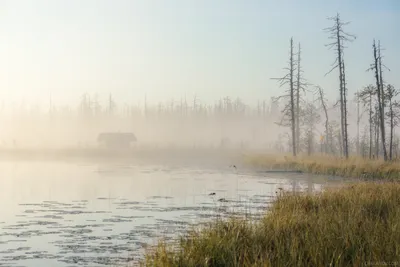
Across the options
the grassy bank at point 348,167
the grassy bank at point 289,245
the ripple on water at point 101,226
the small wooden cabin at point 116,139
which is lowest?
the ripple on water at point 101,226

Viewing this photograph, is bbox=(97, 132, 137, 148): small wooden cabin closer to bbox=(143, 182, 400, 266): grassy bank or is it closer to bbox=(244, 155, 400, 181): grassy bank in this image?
bbox=(244, 155, 400, 181): grassy bank

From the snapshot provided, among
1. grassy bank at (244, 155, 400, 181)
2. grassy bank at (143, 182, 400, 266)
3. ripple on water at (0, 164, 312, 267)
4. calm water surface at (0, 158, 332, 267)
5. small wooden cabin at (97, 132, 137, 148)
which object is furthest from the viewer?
small wooden cabin at (97, 132, 137, 148)

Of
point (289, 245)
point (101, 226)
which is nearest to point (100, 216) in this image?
point (101, 226)

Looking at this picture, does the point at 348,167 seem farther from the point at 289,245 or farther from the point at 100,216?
the point at 289,245

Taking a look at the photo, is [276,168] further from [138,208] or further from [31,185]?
[138,208]

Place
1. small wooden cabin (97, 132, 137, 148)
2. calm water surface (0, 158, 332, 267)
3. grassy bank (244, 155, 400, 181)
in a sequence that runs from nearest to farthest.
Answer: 1. calm water surface (0, 158, 332, 267)
2. grassy bank (244, 155, 400, 181)
3. small wooden cabin (97, 132, 137, 148)

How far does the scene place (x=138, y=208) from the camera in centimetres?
1917

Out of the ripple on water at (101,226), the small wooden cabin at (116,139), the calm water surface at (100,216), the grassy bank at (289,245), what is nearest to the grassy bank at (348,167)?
the calm water surface at (100,216)

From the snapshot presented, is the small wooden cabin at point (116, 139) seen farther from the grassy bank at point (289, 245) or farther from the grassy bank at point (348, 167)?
the grassy bank at point (289, 245)

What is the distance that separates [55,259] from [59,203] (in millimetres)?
10602

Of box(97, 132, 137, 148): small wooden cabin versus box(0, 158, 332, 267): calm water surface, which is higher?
box(97, 132, 137, 148): small wooden cabin

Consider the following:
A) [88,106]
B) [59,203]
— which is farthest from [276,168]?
[88,106]

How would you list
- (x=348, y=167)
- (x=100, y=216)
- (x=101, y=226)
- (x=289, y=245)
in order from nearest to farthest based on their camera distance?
(x=289, y=245), (x=101, y=226), (x=100, y=216), (x=348, y=167)

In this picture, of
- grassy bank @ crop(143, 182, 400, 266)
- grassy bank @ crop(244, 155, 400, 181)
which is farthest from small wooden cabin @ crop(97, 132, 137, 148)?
grassy bank @ crop(143, 182, 400, 266)
